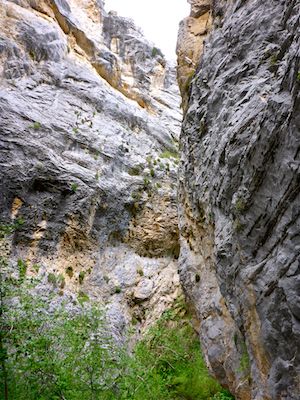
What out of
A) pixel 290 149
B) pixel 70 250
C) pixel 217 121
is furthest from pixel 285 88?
pixel 70 250

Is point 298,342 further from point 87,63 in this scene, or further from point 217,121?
point 87,63

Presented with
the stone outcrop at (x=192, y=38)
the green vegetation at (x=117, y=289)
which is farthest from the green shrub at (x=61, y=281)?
the stone outcrop at (x=192, y=38)

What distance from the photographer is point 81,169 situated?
1808cm

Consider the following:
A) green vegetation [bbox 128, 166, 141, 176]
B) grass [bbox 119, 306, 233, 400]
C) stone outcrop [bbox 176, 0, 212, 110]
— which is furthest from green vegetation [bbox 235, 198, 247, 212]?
green vegetation [bbox 128, 166, 141, 176]

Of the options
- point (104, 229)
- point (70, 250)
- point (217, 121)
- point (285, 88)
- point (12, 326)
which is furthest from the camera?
point (104, 229)

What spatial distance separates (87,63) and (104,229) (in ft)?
41.7

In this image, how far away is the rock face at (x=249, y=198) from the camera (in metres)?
5.68

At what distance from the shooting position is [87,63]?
24.9 m

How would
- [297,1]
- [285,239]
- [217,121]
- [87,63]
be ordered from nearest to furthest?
[285,239]
[297,1]
[217,121]
[87,63]

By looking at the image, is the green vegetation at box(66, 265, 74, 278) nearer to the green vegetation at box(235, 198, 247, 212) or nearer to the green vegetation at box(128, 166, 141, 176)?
the green vegetation at box(128, 166, 141, 176)

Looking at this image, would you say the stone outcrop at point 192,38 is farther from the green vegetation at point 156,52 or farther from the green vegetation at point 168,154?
the green vegetation at point 156,52

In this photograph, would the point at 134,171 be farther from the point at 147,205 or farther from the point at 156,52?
the point at 156,52

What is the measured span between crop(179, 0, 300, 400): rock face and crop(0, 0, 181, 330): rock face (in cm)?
613

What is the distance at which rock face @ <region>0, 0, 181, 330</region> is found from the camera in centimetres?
1606
